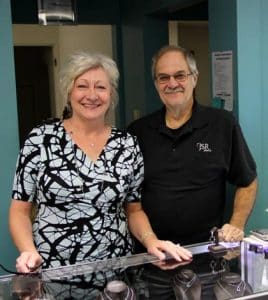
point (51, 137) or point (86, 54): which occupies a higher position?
point (86, 54)

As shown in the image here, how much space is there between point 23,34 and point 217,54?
115 inches

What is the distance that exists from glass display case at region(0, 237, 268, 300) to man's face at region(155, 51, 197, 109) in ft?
2.08

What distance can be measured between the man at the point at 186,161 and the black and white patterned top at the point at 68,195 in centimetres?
25

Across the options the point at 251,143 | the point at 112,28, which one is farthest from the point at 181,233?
the point at 112,28

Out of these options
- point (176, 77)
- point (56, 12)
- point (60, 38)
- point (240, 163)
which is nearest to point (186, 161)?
point (240, 163)

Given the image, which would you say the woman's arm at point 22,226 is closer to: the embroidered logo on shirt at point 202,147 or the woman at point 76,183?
the woman at point 76,183

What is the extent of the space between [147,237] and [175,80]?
578mm

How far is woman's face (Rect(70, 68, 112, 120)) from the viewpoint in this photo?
1531 mm

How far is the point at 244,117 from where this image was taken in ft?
6.64

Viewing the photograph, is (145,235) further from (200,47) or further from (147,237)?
(200,47)

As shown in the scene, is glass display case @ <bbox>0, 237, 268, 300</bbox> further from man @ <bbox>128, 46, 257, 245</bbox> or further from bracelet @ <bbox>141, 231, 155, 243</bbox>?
man @ <bbox>128, 46, 257, 245</bbox>

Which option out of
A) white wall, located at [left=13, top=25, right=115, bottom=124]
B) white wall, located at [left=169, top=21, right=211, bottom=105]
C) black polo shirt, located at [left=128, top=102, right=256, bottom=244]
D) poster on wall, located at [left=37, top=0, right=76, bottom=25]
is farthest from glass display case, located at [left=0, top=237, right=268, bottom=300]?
white wall, located at [left=13, top=25, right=115, bottom=124]

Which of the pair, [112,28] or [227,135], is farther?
[112,28]

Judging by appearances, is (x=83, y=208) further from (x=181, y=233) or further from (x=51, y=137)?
(x=181, y=233)
